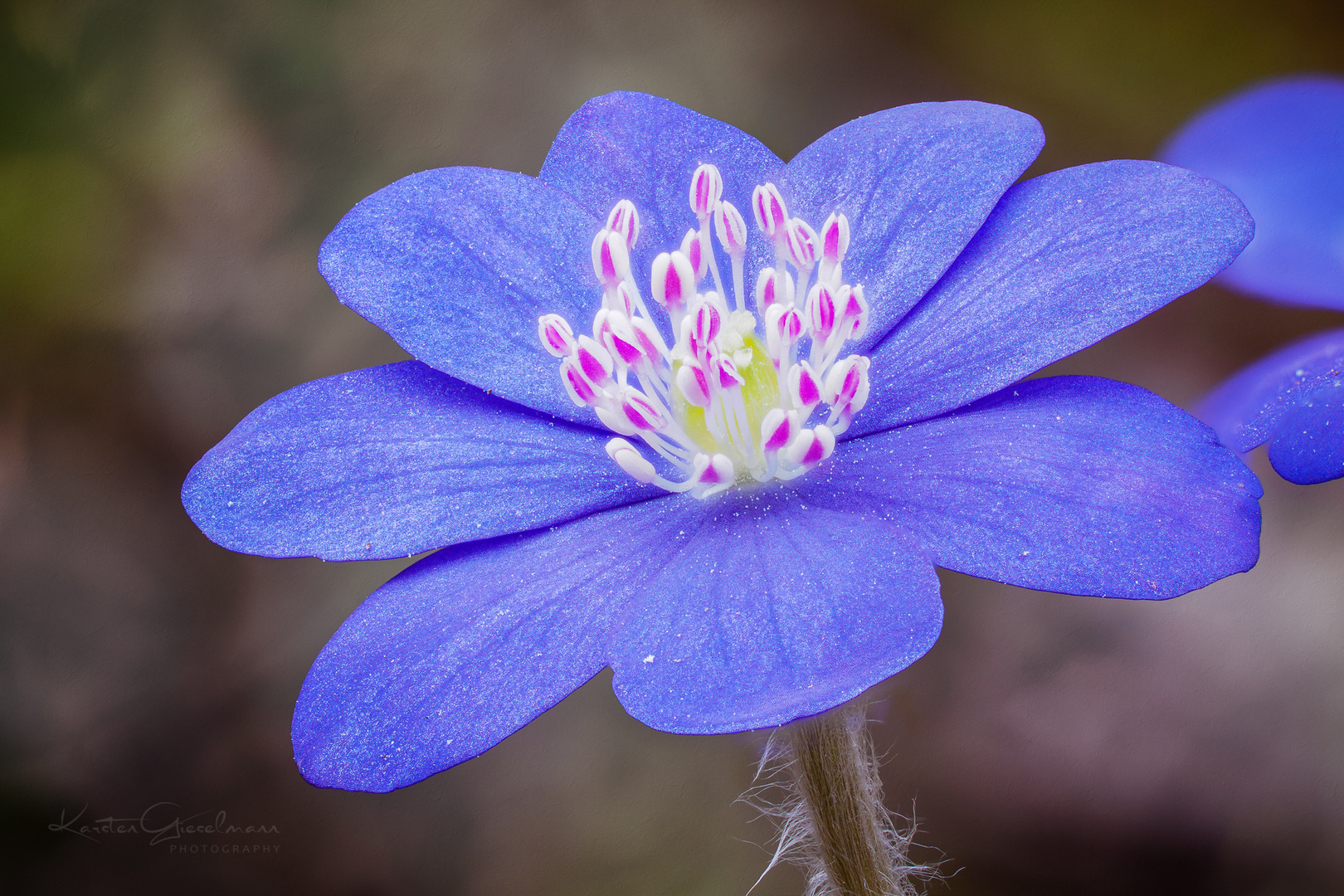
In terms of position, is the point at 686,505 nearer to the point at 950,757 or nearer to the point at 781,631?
the point at 781,631

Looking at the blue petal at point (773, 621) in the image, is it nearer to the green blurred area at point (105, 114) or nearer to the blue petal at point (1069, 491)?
the blue petal at point (1069, 491)

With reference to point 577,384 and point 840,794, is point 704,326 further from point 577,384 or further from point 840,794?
point 840,794

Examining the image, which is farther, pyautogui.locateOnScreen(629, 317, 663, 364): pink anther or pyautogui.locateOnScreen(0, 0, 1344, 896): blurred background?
pyautogui.locateOnScreen(0, 0, 1344, 896): blurred background

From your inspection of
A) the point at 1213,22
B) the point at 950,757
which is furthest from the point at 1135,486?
the point at 1213,22

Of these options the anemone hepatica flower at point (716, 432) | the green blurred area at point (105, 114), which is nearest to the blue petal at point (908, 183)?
the anemone hepatica flower at point (716, 432)

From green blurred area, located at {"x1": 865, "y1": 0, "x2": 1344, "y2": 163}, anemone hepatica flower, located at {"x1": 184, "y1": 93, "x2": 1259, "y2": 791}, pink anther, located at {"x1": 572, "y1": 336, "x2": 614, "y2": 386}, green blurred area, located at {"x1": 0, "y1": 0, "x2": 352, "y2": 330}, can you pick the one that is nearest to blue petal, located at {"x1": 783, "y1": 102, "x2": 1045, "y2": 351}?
anemone hepatica flower, located at {"x1": 184, "y1": 93, "x2": 1259, "y2": 791}

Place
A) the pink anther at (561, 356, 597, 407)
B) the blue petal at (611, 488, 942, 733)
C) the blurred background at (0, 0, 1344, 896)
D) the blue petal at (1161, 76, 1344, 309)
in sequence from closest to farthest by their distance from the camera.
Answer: the blue petal at (611, 488, 942, 733) < the pink anther at (561, 356, 597, 407) < the blue petal at (1161, 76, 1344, 309) < the blurred background at (0, 0, 1344, 896)

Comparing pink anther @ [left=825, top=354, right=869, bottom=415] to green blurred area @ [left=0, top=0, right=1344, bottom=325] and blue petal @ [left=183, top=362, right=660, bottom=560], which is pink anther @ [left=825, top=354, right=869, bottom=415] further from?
green blurred area @ [left=0, top=0, right=1344, bottom=325]

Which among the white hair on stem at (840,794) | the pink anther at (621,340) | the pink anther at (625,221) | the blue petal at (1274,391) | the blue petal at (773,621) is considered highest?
the pink anther at (625,221)
